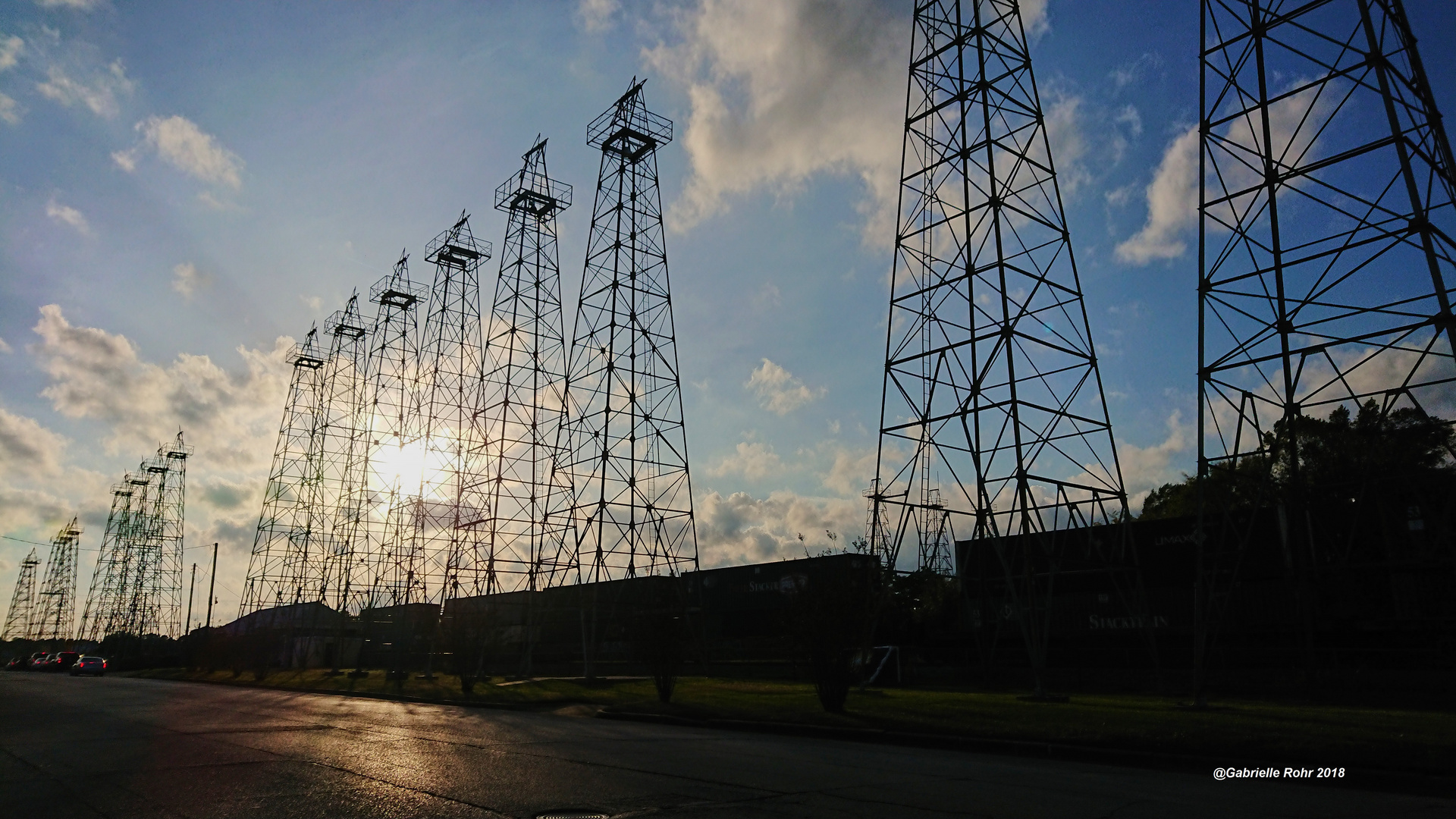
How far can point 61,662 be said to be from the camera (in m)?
69.9

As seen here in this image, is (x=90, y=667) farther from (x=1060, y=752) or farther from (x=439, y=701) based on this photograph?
(x=1060, y=752)

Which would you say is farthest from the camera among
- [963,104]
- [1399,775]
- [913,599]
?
[913,599]

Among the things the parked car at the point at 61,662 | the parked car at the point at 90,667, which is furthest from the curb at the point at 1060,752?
the parked car at the point at 61,662

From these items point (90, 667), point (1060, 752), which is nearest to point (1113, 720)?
point (1060, 752)

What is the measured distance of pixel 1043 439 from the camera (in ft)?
74.7

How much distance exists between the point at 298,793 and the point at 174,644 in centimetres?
8143

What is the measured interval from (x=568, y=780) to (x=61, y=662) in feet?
265

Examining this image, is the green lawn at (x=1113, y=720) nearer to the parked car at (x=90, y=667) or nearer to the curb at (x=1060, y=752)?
the curb at (x=1060, y=752)

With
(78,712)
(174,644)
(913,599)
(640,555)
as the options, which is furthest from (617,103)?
(174,644)

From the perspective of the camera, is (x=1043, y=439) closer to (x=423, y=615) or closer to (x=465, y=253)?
(x=465, y=253)

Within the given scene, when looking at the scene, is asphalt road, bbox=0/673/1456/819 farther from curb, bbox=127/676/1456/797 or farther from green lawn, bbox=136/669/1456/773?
green lawn, bbox=136/669/1456/773

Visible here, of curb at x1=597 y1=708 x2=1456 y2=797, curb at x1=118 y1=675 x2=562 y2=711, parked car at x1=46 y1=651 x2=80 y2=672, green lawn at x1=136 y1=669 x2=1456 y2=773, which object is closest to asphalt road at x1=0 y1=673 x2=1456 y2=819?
curb at x1=597 y1=708 x2=1456 y2=797

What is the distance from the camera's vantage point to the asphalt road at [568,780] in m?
7.68

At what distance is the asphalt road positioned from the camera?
25.2 feet
